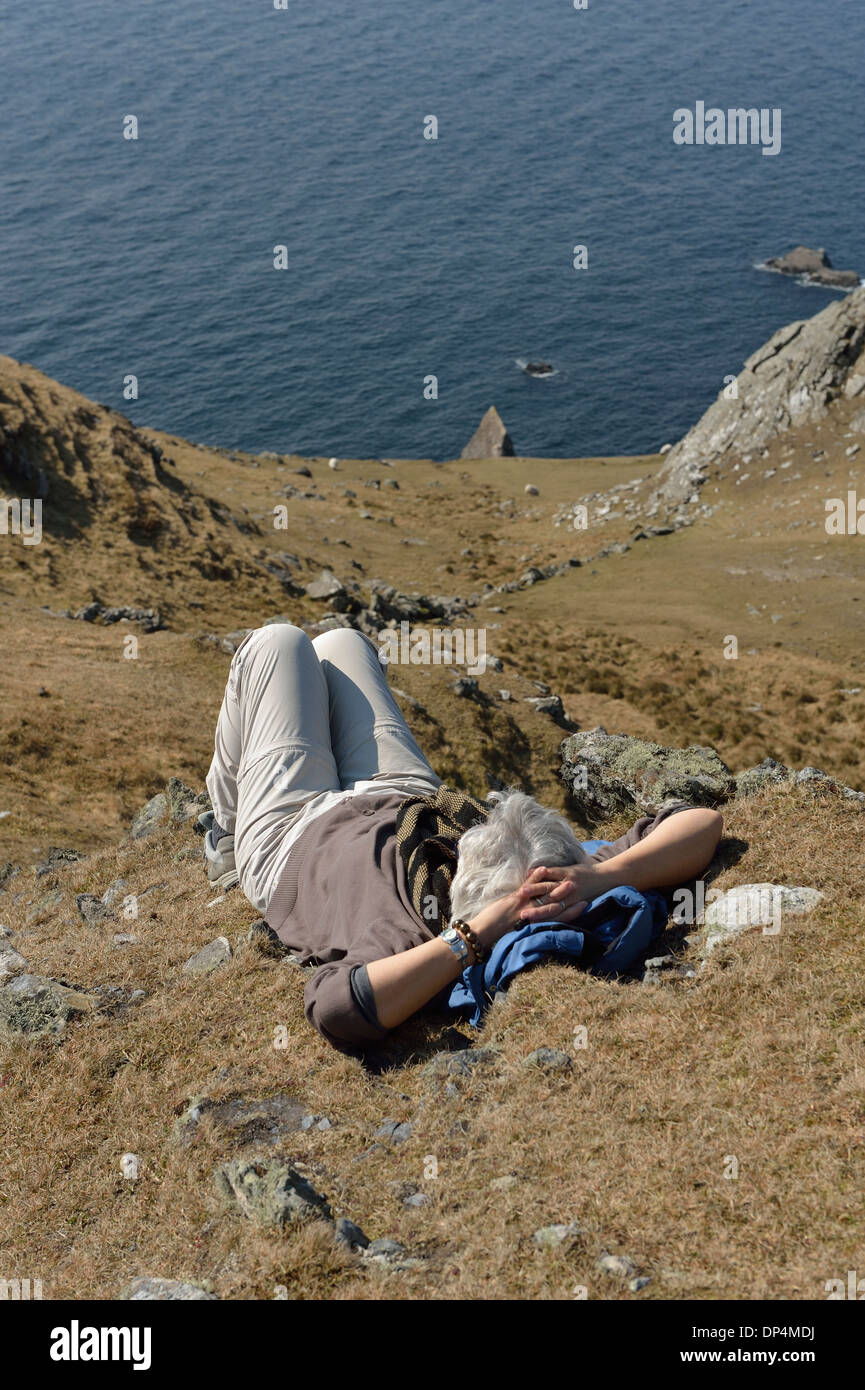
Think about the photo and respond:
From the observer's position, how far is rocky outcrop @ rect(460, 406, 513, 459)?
255 feet

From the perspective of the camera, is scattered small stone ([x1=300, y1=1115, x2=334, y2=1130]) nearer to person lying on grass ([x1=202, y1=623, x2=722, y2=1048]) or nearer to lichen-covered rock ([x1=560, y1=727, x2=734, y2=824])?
person lying on grass ([x1=202, y1=623, x2=722, y2=1048])

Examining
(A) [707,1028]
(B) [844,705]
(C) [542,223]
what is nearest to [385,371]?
(C) [542,223]

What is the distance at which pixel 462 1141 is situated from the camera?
6.18 meters

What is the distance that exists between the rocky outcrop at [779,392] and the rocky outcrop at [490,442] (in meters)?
21.5

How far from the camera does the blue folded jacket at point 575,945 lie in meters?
7.10

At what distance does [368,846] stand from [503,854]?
1196mm

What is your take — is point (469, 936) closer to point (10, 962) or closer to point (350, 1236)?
point (350, 1236)

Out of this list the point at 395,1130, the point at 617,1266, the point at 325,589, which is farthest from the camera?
the point at 325,589

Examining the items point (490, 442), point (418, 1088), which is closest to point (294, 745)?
point (418, 1088)

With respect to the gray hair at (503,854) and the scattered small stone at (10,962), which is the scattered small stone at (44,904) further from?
the gray hair at (503,854)

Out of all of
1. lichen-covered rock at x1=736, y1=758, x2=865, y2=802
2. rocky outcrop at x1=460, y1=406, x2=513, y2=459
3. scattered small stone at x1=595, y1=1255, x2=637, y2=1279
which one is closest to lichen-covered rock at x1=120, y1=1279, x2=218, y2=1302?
scattered small stone at x1=595, y1=1255, x2=637, y2=1279

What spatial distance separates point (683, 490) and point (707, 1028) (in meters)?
52.5

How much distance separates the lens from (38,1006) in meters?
8.47

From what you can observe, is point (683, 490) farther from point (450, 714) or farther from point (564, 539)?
point (450, 714)
